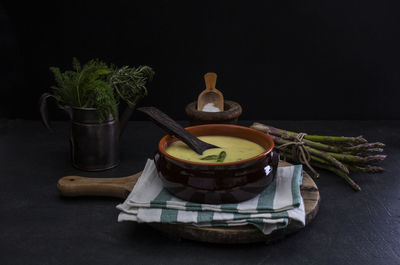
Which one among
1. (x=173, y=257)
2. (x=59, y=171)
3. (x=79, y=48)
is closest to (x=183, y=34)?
(x=79, y=48)

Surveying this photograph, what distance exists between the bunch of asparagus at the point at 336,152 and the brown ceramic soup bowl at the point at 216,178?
0.40 m

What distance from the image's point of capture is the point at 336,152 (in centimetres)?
159

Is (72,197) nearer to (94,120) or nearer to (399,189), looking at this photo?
(94,120)

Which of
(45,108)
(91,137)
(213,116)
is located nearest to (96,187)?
(91,137)

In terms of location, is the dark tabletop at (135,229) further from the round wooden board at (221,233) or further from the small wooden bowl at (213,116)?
the small wooden bowl at (213,116)

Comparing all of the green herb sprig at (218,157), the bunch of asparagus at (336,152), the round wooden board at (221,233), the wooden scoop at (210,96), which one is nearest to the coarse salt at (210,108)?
the wooden scoop at (210,96)

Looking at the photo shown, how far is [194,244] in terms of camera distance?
111cm

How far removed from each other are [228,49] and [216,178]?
0.99 metres

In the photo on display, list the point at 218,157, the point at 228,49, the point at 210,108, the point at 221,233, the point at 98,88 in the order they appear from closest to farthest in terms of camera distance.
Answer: the point at 221,233 → the point at 218,157 → the point at 98,88 → the point at 210,108 → the point at 228,49

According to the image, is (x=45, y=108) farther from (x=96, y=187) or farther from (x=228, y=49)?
(x=228, y=49)

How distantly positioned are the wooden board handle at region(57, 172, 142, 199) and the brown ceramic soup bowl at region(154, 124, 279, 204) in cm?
17

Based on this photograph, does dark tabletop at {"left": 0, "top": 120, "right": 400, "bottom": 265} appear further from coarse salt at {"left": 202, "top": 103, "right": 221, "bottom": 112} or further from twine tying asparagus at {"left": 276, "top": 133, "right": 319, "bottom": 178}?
coarse salt at {"left": 202, "top": 103, "right": 221, "bottom": 112}

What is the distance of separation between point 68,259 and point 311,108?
1.37 meters

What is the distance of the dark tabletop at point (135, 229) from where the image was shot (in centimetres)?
106
